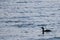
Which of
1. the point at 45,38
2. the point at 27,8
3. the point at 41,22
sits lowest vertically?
the point at 45,38

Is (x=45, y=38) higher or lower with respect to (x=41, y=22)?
lower

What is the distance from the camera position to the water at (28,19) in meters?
2.00

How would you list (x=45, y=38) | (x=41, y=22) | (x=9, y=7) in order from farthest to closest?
(x=9, y=7) < (x=41, y=22) < (x=45, y=38)

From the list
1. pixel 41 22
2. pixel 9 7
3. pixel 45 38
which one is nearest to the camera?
pixel 45 38

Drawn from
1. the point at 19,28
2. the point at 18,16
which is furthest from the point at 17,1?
the point at 19,28

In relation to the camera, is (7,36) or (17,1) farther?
(17,1)

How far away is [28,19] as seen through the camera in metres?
2.17

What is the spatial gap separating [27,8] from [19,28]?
31cm

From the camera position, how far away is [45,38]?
1976mm

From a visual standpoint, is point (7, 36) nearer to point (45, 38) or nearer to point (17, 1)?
point (45, 38)

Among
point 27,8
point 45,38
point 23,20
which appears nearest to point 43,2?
point 27,8

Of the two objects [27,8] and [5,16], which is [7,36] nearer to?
[5,16]

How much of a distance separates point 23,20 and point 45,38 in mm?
331

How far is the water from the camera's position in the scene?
6.58 ft
